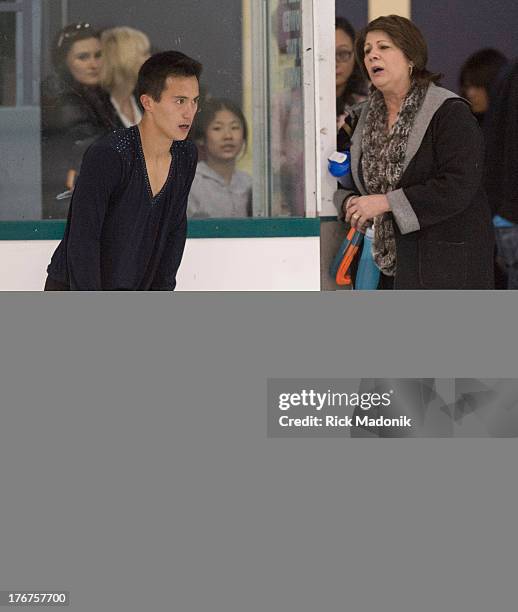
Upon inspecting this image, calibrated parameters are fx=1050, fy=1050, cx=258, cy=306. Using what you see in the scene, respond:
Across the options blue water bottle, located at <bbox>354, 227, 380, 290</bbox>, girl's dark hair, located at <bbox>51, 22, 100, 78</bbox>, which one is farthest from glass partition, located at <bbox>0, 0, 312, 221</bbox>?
blue water bottle, located at <bbox>354, 227, 380, 290</bbox>

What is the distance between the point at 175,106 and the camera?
11.0ft

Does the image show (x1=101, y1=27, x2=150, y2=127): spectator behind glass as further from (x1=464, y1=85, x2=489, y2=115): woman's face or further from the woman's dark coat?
(x1=464, y1=85, x2=489, y2=115): woman's face

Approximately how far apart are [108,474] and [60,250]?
2306mm

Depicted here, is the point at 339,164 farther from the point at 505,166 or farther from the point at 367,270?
the point at 505,166

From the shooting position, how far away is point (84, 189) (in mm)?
3152

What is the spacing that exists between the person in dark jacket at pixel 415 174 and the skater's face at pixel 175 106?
566 millimetres

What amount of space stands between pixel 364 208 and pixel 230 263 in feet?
1.56

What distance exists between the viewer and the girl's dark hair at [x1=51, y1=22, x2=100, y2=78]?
3.38 metres

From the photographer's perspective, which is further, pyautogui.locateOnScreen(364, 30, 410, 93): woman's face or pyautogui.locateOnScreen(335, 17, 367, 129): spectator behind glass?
pyautogui.locateOnScreen(335, 17, 367, 129): spectator behind glass

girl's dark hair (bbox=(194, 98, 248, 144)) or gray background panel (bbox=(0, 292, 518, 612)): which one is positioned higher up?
girl's dark hair (bbox=(194, 98, 248, 144))

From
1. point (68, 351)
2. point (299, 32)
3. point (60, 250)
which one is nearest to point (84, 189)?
point (60, 250)

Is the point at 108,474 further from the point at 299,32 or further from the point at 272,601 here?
the point at 299,32

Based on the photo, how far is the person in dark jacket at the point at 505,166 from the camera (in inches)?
147

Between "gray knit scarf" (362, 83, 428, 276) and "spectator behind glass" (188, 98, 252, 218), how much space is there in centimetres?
41
